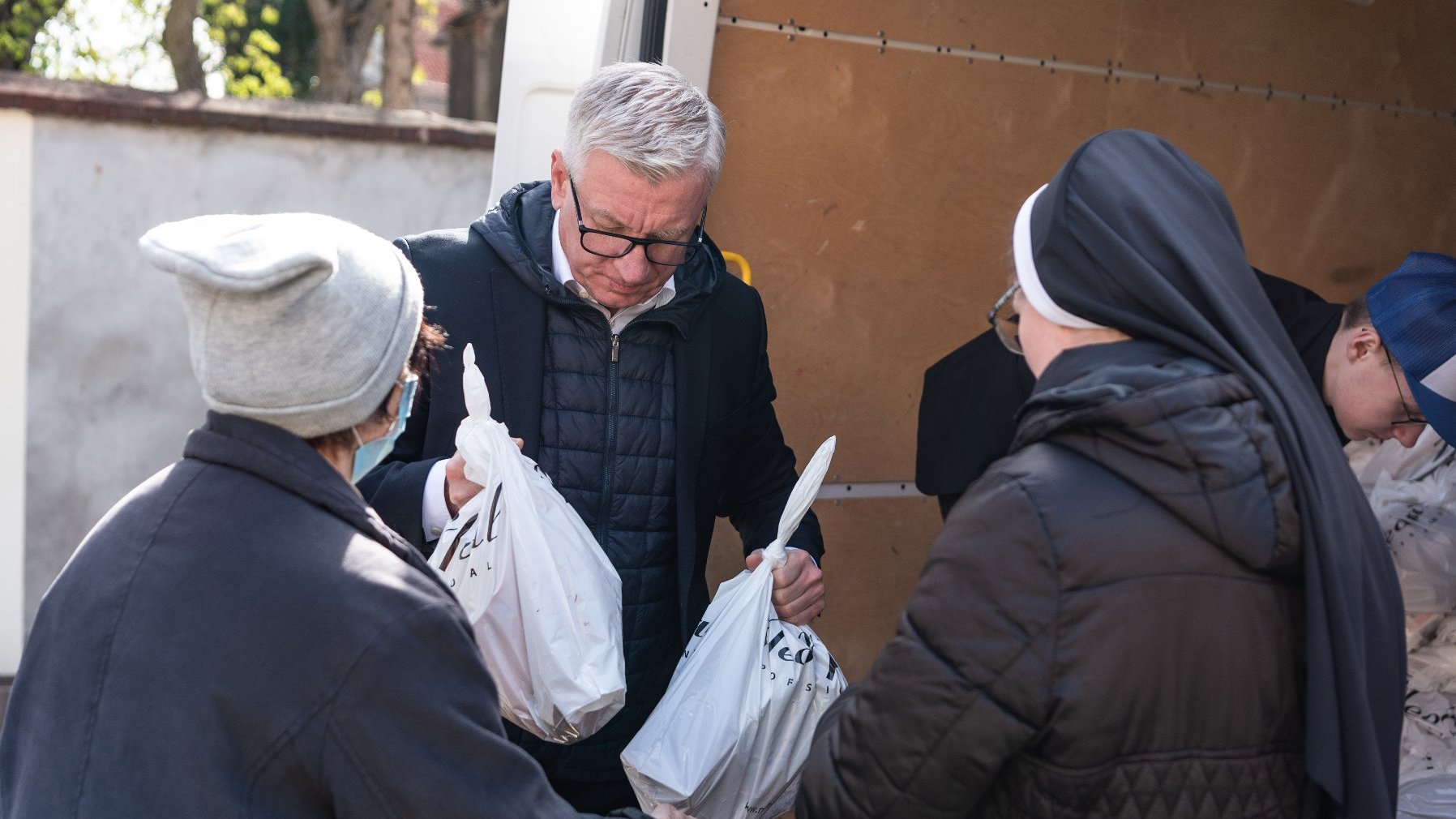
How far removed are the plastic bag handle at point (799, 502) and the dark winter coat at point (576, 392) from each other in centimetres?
22

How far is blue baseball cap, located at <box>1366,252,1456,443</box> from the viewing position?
2504 mm

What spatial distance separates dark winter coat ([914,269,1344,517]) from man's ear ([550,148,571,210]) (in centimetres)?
93

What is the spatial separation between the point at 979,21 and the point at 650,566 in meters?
1.85

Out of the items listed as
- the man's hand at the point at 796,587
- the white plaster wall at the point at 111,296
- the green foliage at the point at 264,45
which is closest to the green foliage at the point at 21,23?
the green foliage at the point at 264,45

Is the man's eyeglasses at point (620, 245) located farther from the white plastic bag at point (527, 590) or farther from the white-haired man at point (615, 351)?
the white plastic bag at point (527, 590)

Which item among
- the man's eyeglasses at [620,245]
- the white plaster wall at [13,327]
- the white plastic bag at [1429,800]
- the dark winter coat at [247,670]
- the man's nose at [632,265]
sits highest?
the man's eyeglasses at [620,245]

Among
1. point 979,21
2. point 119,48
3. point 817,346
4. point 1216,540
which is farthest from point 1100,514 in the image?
point 119,48

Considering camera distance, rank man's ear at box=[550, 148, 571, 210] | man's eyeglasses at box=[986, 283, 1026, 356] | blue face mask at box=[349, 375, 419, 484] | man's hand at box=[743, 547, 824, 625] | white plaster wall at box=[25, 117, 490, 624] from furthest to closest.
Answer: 1. white plaster wall at box=[25, 117, 490, 624]
2. man's ear at box=[550, 148, 571, 210]
3. man's hand at box=[743, 547, 824, 625]
4. man's eyeglasses at box=[986, 283, 1026, 356]
5. blue face mask at box=[349, 375, 419, 484]

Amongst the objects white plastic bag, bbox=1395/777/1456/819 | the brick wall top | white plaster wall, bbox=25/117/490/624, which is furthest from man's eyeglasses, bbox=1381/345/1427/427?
white plaster wall, bbox=25/117/490/624

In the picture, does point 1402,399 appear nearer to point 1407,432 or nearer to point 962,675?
point 1407,432

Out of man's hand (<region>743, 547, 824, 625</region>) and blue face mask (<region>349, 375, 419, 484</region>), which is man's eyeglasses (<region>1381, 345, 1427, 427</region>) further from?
blue face mask (<region>349, 375, 419, 484</region>)

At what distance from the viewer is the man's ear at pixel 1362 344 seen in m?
2.67

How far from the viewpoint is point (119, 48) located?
1333 centimetres

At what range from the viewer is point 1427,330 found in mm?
2531
